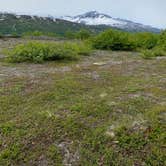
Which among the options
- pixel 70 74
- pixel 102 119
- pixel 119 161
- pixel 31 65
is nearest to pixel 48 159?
pixel 119 161

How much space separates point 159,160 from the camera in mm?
3641

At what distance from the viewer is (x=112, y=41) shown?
561 inches

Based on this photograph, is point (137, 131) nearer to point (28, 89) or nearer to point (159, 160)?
point (159, 160)

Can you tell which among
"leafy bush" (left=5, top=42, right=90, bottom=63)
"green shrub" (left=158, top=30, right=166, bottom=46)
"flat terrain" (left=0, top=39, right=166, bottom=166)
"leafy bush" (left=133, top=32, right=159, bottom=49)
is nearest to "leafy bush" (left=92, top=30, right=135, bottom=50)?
"leafy bush" (left=133, top=32, right=159, bottom=49)

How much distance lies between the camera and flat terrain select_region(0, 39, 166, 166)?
3771mm

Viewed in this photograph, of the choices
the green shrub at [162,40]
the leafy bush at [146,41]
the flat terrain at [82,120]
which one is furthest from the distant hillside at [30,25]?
the flat terrain at [82,120]

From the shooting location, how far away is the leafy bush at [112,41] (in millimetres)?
14273

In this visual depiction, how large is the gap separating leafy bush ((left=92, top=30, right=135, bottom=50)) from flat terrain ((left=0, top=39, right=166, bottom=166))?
7.20m

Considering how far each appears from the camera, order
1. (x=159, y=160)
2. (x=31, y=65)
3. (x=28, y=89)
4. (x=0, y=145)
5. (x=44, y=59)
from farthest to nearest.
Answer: (x=44, y=59), (x=31, y=65), (x=28, y=89), (x=0, y=145), (x=159, y=160)

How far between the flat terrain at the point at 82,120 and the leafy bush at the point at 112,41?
283 inches

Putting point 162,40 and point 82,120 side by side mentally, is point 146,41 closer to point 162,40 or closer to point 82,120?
point 162,40

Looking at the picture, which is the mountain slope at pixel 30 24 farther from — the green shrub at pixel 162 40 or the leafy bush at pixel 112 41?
the leafy bush at pixel 112 41

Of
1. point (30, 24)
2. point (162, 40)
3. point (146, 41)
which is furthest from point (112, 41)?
point (30, 24)

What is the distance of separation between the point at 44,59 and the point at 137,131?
6216 millimetres
